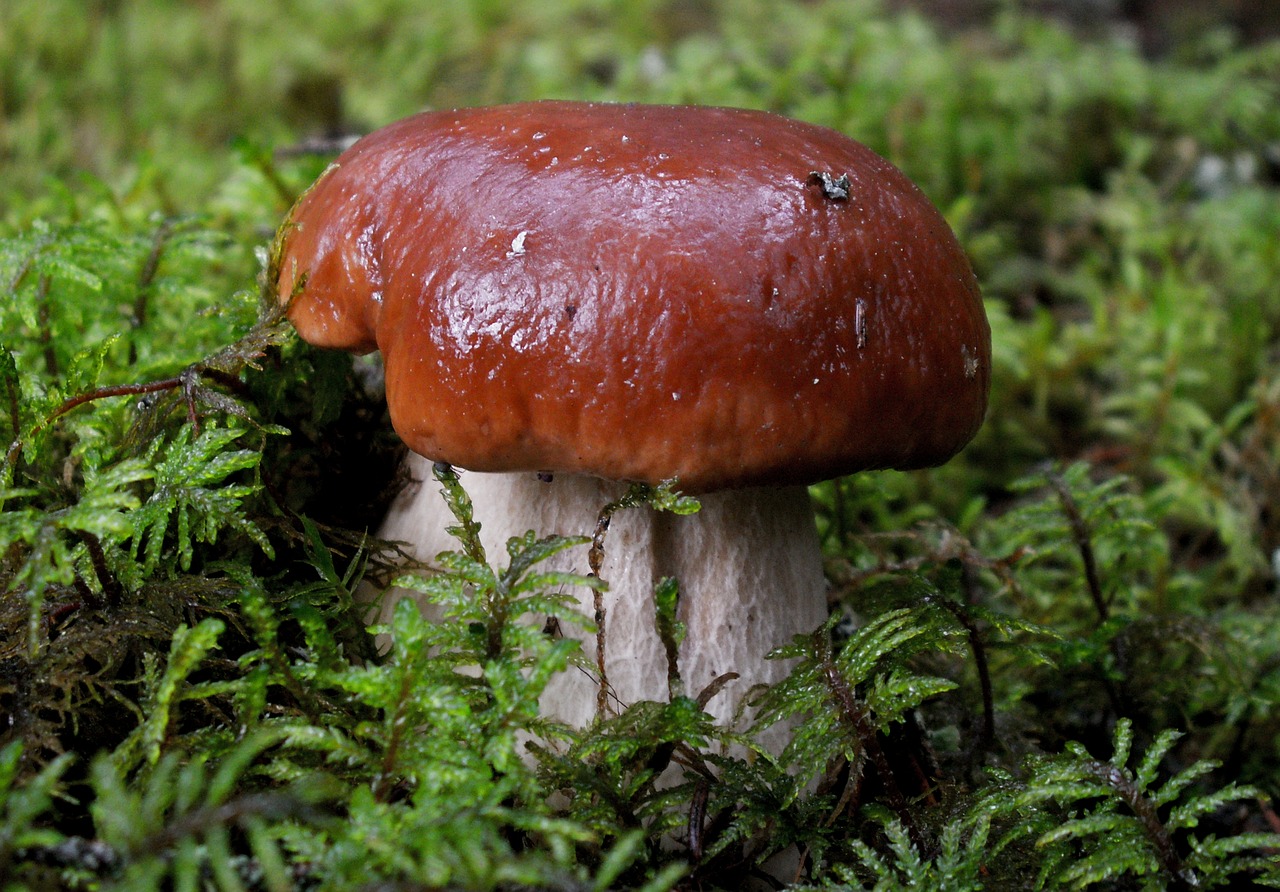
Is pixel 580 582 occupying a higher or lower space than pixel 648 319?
lower

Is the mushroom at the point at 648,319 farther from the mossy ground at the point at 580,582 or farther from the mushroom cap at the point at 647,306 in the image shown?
the mossy ground at the point at 580,582

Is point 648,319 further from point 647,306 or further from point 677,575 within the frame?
point 677,575

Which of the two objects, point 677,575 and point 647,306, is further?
point 677,575

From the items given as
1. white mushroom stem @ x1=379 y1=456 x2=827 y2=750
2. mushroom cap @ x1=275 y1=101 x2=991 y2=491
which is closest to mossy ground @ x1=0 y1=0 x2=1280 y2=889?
white mushroom stem @ x1=379 y1=456 x2=827 y2=750

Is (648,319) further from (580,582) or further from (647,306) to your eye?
(580,582)

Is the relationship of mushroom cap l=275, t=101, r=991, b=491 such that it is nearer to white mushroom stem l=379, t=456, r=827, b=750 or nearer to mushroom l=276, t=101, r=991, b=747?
mushroom l=276, t=101, r=991, b=747

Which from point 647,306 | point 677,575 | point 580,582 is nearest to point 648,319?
point 647,306
